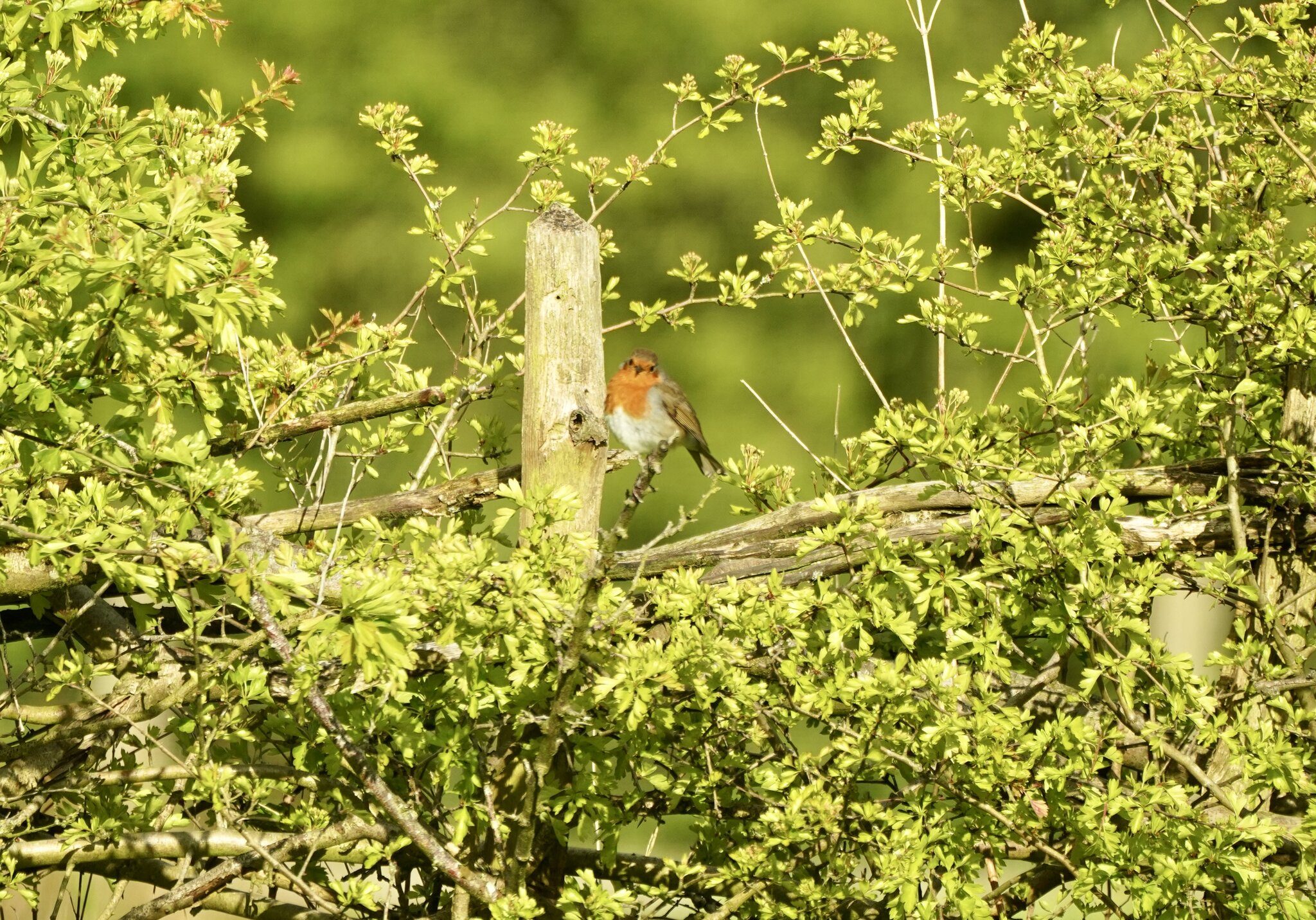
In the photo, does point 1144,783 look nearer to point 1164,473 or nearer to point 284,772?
point 1164,473

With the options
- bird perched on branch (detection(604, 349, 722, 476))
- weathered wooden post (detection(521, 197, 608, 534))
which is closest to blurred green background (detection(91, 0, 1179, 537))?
bird perched on branch (detection(604, 349, 722, 476))

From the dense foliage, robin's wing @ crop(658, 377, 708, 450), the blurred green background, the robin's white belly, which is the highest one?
the blurred green background

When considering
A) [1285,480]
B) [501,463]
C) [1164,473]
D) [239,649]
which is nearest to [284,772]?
[239,649]

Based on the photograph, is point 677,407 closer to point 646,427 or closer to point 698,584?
point 646,427

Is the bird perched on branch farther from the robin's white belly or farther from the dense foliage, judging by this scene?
the dense foliage

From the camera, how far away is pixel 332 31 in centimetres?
715

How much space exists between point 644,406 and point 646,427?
70mm

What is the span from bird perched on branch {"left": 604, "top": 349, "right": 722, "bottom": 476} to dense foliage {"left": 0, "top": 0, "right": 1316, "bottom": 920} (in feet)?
3.86

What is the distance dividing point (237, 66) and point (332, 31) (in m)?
0.51

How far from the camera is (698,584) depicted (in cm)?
250

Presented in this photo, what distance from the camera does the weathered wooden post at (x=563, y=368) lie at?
2.90 m

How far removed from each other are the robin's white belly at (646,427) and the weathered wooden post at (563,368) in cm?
179

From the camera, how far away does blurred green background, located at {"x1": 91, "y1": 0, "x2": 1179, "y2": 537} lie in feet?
22.2

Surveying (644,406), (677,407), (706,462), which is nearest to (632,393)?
(644,406)
